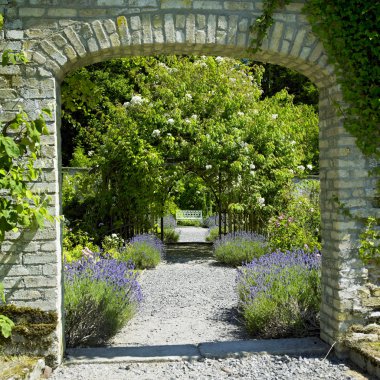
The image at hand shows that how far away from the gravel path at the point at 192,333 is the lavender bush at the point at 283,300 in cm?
37

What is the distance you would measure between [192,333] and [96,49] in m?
3.09

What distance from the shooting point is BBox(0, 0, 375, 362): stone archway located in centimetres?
410

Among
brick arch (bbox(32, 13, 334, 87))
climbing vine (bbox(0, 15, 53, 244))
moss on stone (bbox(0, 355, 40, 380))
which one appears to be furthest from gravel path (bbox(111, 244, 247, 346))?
brick arch (bbox(32, 13, 334, 87))

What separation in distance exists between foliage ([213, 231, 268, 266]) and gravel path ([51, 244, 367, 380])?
33cm

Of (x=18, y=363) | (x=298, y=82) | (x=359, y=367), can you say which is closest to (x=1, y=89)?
(x=18, y=363)

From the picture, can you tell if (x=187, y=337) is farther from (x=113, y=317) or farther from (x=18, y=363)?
(x=18, y=363)

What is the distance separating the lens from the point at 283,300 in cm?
512

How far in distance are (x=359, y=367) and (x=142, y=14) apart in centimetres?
341

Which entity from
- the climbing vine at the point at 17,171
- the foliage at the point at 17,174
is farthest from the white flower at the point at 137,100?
the foliage at the point at 17,174

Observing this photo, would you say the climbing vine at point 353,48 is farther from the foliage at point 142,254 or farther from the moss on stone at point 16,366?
the foliage at point 142,254

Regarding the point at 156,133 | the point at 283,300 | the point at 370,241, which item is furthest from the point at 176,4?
the point at 156,133

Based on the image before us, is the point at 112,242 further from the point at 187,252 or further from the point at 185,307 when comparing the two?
the point at 185,307

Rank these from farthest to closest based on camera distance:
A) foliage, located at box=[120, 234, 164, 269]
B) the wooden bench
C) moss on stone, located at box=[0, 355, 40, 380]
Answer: the wooden bench → foliage, located at box=[120, 234, 164, 269] → moss on stone, located at box=[0, 355, 40, 380]

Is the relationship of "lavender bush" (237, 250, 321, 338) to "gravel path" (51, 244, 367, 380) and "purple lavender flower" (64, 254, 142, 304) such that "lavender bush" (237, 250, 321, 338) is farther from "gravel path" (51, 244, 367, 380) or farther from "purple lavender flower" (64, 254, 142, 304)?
"purple lavender flower" (64, 254, 142, 304)
